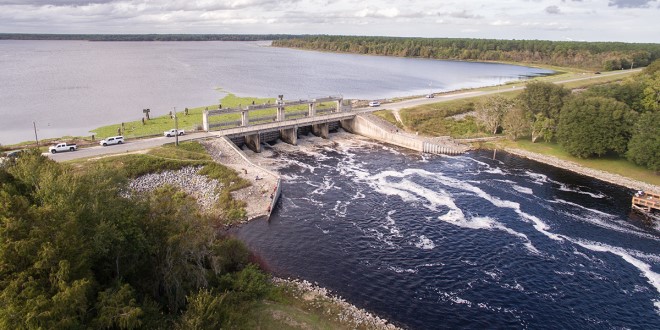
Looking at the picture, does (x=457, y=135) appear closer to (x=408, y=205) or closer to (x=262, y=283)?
(x=408, y=205)

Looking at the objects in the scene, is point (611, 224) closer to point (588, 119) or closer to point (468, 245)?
point (468, 245)

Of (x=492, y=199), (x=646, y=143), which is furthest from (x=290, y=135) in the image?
(x=646, y=143)

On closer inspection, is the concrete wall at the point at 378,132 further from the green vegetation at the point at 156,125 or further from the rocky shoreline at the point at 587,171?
the green vegetation at the point at 156,125

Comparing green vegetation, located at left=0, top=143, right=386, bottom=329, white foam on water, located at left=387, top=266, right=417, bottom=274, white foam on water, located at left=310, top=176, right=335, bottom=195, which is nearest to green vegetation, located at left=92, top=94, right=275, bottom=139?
white foam on water, located at left=310, top=176, right=335, bottom=195

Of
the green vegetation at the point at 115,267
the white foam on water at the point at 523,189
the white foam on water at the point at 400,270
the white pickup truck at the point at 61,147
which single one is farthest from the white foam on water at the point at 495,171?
the white pickup truck at the point at 61,147

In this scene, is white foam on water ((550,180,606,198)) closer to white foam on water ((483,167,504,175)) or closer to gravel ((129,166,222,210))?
white foam on water ((483,167,504,175))
